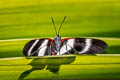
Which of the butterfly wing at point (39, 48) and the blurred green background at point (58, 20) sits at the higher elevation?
the blurred green background at point (58, 20)

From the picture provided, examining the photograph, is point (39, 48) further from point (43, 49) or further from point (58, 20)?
point (58, 20)

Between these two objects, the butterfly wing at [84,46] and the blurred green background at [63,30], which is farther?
the blurred green background at [63,30]

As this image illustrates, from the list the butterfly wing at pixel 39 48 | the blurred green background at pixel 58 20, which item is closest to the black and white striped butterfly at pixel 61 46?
the butterfly wing at pixel 39 48

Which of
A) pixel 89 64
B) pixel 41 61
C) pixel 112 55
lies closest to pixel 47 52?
pixel 41 61

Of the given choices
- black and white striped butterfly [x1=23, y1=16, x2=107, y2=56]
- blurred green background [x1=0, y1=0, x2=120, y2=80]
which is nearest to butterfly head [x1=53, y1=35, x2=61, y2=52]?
black and white striped butterfly [x1=23, y1=16, x2=107, y2=56]

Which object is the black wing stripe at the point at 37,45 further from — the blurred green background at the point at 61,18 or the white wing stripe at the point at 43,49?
the blurred green background at the point at 61,18

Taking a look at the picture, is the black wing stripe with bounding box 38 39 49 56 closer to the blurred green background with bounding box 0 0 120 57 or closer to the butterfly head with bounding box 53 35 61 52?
the butterfly head with bounding box 53 35 61 52
